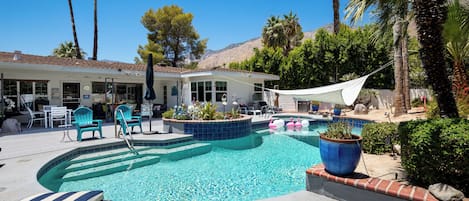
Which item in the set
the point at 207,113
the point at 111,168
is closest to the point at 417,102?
the point at 207,113

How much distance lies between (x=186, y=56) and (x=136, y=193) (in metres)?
30.1

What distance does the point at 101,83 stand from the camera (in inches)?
623

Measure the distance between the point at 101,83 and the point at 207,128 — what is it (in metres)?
9.75

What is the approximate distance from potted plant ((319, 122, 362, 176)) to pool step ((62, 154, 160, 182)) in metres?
4.68

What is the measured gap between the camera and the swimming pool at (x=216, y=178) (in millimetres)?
4816

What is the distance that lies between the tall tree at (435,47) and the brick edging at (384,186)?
1364 millimetres

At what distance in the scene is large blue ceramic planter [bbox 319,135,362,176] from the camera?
3.72 metres

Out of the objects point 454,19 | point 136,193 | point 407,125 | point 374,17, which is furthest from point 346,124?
point 136,193

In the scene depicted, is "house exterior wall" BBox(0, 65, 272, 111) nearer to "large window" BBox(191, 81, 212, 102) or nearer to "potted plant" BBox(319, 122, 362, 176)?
"large window" BBox(191, 81, 212, 102)

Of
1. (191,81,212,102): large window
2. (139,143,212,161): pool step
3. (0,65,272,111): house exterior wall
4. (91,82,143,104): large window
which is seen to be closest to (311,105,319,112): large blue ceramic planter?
(0,65,272,111): house exterior wall

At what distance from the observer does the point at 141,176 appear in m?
5.79

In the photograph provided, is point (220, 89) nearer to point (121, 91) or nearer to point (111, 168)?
point (121, 91)

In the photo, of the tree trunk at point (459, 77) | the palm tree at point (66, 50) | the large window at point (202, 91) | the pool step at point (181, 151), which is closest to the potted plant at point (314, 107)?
the large window at point (202, 91)

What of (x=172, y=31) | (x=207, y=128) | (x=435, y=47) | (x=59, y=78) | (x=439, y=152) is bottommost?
(x=207, y=128)
